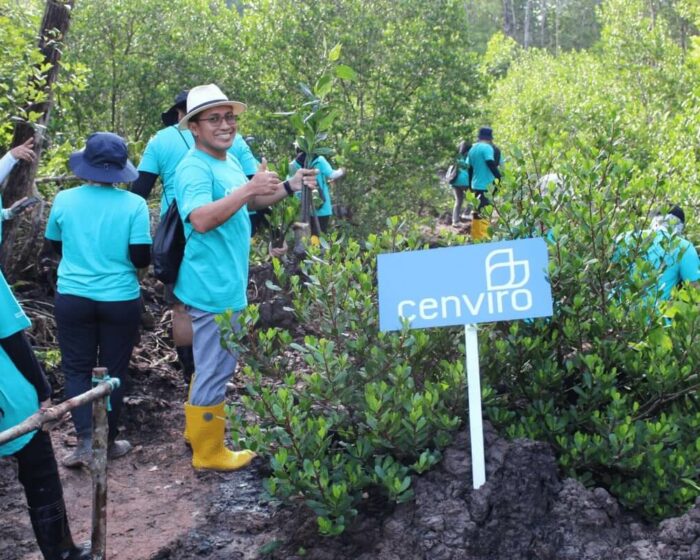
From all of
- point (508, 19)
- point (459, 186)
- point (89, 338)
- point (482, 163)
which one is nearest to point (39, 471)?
point (89, 338)

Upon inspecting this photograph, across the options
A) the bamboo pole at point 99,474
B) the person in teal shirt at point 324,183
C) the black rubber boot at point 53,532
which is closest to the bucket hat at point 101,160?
the bamboo pole at point 99,474

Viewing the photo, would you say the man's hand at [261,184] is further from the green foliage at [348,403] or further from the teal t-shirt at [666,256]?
the teal t-shirt at [666,256]

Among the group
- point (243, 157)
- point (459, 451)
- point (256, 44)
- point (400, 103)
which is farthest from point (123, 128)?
point (459, 451)

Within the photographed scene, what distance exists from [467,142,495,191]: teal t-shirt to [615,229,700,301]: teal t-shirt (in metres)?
7.34

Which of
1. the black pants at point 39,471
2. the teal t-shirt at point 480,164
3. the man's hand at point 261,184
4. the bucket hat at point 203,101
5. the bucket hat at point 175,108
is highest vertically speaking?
the teal t-shirt at point 480,164

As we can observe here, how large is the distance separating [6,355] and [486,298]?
184cm

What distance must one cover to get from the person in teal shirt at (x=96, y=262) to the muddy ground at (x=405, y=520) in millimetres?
523

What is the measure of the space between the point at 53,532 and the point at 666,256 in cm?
288

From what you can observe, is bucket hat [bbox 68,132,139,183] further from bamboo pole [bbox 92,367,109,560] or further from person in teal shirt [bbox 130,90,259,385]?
bamboo pole [bbox 92,367,109,560]

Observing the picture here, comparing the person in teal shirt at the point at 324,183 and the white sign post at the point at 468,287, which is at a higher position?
the person in teal shirt at the point at 324,183

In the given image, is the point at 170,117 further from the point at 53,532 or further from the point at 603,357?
the point at 603,357

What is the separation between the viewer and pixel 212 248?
450 centimetres

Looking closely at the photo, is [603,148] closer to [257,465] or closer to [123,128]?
[257,465]

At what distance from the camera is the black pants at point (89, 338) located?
477cm
